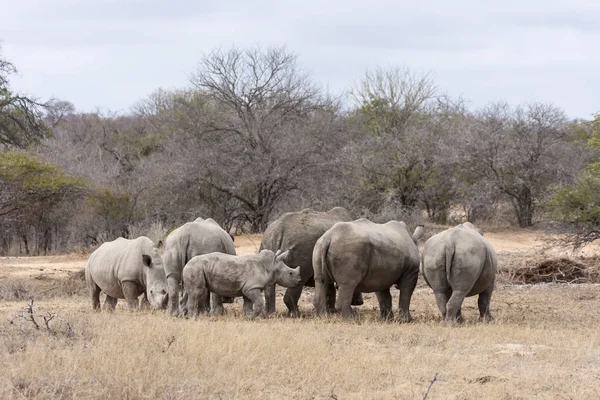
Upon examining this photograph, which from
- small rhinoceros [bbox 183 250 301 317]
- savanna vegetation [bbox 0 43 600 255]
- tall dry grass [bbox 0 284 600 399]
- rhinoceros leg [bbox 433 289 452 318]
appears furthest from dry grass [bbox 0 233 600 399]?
savanna vegetation [bbox 0 43 600 255]

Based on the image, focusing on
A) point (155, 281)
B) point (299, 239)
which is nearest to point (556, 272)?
point (299, 239)

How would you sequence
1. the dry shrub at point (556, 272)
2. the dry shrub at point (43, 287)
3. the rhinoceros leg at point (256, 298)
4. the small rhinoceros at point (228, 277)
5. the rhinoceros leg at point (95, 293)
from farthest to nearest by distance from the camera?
1. the dry shrub at point (556, 272)
2. the dry shrub at point (43, 287)
3. the rhinoceros leg at point (95, 293)
4. the rhinoceros leg at point (256, 298)
5. the small rhinoceros at point (228, 277)

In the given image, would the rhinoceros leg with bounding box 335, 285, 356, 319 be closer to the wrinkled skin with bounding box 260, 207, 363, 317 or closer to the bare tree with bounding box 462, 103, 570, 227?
the wrinkled skin with bounding box 260, 207, 363, 317

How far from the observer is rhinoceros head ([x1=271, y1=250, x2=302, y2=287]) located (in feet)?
40.2

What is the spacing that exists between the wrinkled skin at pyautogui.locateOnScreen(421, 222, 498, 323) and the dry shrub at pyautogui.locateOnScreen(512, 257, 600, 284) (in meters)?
5.58

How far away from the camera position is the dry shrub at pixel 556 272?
57.2 feet

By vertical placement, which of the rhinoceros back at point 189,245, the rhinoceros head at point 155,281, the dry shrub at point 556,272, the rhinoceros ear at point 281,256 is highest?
the rhinoceros back at point 189,245

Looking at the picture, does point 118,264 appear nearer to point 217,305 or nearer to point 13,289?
point 217,305

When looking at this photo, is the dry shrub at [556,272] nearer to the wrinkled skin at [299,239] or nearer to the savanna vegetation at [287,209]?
the savanna vegetation at [287,209]

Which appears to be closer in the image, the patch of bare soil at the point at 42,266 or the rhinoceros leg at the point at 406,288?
the rhinoceros leg at the point at 406,288

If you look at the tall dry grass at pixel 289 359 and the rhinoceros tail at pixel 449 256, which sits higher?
the rhinoceros tail at pixel 449 256

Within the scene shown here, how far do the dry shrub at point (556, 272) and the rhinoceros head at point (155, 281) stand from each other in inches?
325

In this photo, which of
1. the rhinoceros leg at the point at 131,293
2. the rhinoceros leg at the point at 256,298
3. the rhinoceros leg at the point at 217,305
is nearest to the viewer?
the rhinoceros leg at the point at 256,298

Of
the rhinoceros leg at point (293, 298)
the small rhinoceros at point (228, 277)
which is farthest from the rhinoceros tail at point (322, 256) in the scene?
the rhinoceros leg at point (293, 298)
